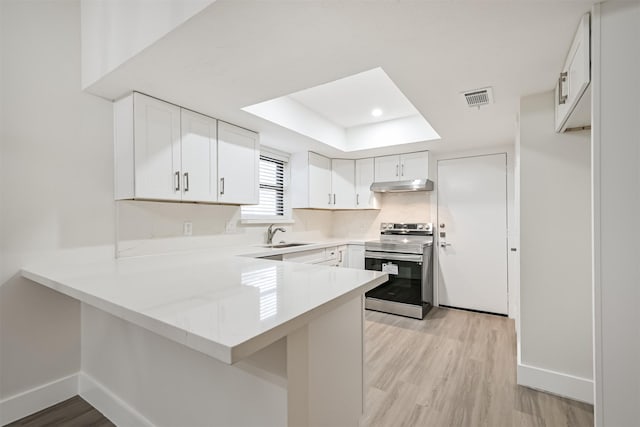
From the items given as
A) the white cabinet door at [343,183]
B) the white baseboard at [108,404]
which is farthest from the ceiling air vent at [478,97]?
the white baseboard at [108,404]

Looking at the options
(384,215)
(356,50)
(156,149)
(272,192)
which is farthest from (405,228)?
(156,149)

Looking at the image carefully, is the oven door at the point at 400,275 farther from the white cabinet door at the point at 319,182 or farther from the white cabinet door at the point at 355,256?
the white cabinet door at the point at 319,182

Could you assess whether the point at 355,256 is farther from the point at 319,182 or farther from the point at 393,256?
the point at 319,182

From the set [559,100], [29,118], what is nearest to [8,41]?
[29,118]

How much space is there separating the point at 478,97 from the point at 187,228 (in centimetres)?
260

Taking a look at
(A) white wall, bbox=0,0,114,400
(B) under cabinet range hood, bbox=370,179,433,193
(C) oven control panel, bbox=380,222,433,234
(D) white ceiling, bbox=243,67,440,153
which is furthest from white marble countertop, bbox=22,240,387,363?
(C) oven control panel, bbox=380,222,433,234

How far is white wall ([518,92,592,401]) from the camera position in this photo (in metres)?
1.89

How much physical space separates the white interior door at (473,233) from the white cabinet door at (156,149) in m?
3.19

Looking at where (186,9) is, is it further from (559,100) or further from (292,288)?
(559,100)

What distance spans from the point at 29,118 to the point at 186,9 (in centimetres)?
133

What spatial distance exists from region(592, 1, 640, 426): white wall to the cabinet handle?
477 millimetres

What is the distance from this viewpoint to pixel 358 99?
296cm

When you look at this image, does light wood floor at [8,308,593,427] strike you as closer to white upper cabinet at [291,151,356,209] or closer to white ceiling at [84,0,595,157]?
white upper cabinet at [291,151,356,209]

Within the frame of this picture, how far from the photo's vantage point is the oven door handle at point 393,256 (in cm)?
351
